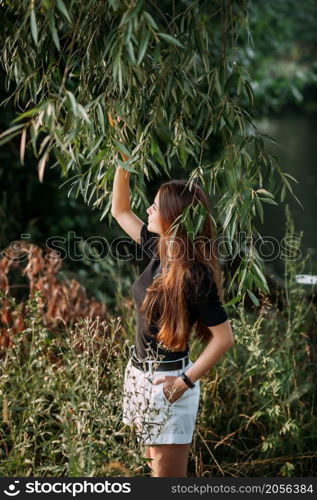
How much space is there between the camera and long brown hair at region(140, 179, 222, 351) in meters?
2.42

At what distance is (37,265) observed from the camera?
408 centimetres

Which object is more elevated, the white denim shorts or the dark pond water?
the dark pond water

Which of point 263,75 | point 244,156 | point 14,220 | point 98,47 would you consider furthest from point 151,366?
point 263,75

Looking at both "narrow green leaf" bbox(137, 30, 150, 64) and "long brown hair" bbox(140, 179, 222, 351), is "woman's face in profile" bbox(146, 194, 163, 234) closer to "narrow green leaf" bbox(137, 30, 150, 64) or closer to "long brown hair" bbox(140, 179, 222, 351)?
"long brown hair" bbox(140, 179, 222, 351)

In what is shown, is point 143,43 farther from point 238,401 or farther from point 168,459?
point 238,401

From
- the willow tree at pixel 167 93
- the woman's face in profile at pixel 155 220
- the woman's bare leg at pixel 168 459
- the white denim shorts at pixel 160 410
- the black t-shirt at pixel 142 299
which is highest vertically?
the willow tree at pixel 167 93

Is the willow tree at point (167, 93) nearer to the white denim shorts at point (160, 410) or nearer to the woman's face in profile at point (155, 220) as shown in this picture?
the woman's face in profile at point (155, 220)

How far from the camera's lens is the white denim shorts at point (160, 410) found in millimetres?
2412

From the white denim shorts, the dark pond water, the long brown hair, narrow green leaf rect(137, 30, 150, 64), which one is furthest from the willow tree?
the dark pond water

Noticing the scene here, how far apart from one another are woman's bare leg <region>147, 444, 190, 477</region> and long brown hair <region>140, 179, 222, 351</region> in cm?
37

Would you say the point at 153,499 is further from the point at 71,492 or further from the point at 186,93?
the point at 186,93

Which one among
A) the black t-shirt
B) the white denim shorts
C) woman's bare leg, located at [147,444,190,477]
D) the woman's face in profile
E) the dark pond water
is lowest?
woman's bare leg, located at [147,444,190,477]

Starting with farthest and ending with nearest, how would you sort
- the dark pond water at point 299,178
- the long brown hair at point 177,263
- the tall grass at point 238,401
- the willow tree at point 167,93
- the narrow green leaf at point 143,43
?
the dark pond water at point 299,178
the tall grass at point 238,401
the long brown hair at point 177,263
the willow tree at point 167,93
the narrow green leaf at point 143,43

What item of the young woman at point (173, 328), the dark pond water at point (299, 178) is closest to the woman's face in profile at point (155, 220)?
the young woman at point (173, 328)
